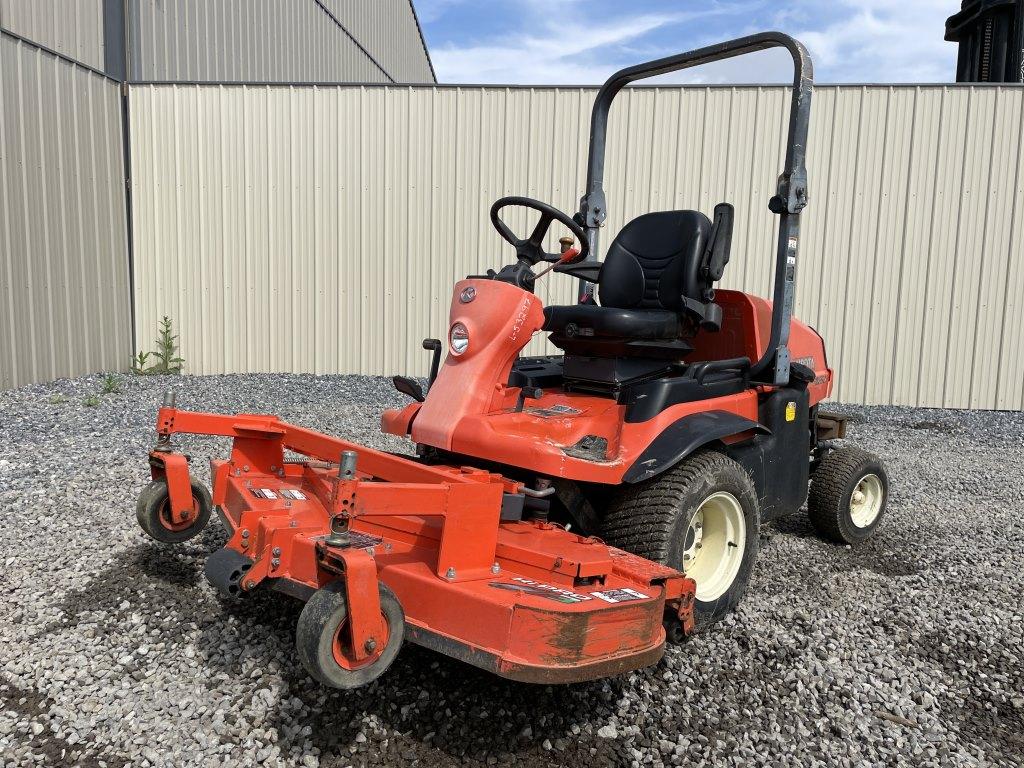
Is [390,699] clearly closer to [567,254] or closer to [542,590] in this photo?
[542,590]

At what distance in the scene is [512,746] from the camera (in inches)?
91.5

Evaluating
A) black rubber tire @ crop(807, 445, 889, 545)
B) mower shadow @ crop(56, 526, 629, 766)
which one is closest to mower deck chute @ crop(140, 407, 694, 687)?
mower shadow @ crop(56, 526, 629, 766)

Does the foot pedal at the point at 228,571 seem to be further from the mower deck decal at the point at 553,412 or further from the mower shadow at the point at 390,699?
the mower deck decal at the point at 553,412

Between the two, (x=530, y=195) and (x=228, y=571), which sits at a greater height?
(x=530, y=195)

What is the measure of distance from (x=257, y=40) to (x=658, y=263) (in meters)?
11.0

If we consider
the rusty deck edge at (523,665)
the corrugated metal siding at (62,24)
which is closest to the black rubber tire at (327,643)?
the rusty deck edge at (523,665)

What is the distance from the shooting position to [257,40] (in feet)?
41.4

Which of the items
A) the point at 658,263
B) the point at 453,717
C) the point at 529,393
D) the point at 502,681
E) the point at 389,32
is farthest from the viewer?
the point at 389,32

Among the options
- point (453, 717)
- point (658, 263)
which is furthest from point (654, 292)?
point (453, 717)

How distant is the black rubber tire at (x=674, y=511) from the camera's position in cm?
289

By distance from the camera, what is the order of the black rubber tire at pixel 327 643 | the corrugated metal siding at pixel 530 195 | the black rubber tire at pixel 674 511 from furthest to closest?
the corrugated metal siding at pixel 530 195, the black rubber tire at pixel 674 511, the black rubber tire at pixel 327 643

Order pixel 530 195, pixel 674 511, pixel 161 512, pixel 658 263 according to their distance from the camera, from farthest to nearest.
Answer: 1. pixel 530 195
2. pixel 658 263
3. pixel 161 512
4. pixel 674 511

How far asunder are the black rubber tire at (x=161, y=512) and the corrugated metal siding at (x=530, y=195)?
20.6 feet

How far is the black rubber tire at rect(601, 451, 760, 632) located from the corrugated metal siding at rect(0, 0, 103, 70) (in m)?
7.73
